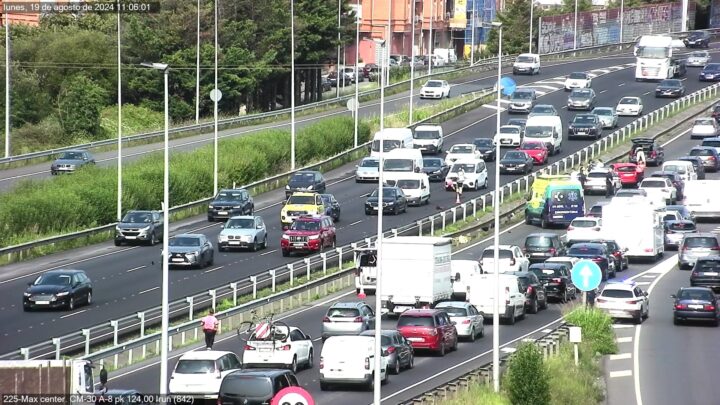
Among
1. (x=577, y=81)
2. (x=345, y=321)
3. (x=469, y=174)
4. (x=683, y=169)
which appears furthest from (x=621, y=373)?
(x=577, y=81)

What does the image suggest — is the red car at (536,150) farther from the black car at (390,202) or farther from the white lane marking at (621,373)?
the white lane marking at (621,373)

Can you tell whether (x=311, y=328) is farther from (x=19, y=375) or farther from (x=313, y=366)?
(x=19, y=375)

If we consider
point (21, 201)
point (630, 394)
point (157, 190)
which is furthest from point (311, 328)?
point (157, 190)

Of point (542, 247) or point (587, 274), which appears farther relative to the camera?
point (542, 247)

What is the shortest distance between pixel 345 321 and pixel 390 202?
2717 cm

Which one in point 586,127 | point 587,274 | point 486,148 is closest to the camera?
point 587,274

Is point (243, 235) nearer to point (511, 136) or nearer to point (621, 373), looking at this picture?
point (621, 373)

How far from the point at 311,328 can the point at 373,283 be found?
6.95 meters

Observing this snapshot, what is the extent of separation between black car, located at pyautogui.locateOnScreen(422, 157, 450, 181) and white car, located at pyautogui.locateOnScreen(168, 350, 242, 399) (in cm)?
4642

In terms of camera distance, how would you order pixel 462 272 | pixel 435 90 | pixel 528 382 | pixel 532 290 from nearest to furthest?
pixel 528 382 → pixel 532 290 → pixel 462 272 → pixel 435 90

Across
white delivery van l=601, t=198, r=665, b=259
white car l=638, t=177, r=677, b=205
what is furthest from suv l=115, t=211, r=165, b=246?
white car l=638, t=177, r=677, b=205

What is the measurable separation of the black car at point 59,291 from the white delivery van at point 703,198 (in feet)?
103

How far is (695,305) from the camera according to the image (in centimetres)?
Answer: 5069

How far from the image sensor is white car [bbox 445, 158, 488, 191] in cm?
7881
